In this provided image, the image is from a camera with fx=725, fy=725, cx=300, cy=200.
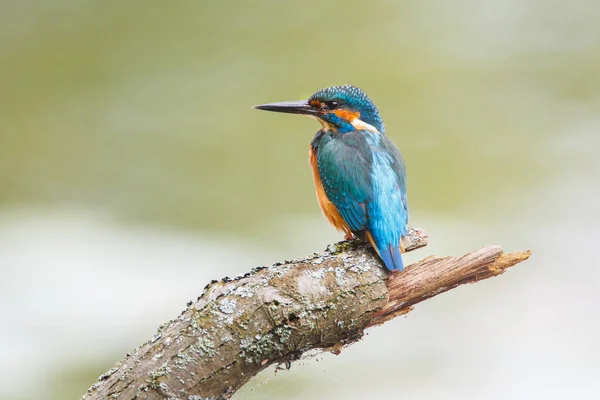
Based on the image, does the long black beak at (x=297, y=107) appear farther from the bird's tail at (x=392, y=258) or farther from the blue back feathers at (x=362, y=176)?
the bird's tail at (x=392, y=258)

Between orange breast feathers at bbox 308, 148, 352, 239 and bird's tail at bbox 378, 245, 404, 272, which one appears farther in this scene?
orange breast feathers at bbox 308, 148, 352, 239

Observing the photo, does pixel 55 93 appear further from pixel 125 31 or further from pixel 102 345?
pixel 102 345

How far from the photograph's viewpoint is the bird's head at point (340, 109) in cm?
242

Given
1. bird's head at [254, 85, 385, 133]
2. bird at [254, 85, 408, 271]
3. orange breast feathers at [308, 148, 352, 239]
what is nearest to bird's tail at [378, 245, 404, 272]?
bird at [254, 85, 408, 271]

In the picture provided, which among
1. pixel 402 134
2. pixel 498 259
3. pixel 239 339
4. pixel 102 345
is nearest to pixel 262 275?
pixel 239 339

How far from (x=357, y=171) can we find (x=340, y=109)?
Answer: 0.33 m

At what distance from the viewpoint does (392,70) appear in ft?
16.5

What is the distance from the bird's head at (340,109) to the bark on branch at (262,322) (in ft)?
2.33

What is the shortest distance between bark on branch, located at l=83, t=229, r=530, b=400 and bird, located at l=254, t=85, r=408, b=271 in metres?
0.09

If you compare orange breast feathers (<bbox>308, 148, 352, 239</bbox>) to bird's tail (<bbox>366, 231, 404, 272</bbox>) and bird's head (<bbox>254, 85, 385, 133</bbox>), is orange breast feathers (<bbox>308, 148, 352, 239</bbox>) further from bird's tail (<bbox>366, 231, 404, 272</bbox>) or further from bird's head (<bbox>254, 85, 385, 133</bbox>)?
bird's tail (<bbox>366, 231, 404, 272</bbox>)

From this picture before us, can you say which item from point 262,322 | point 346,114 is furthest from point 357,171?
point 262,322

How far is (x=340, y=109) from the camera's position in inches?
95.1

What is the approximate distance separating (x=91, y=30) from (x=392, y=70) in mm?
2334

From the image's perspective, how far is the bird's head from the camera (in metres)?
2.42
